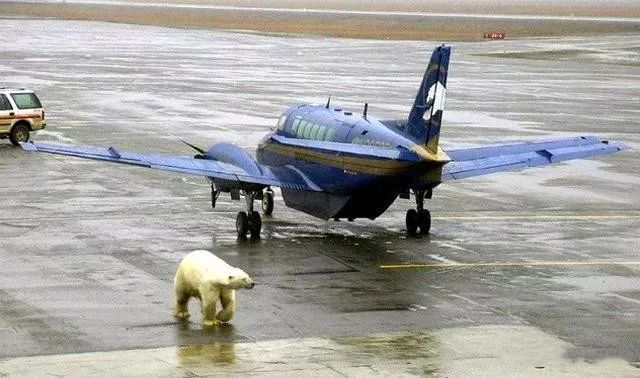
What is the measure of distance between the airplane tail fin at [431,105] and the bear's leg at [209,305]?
8.31 metres

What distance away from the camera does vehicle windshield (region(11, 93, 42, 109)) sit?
52.9 metres

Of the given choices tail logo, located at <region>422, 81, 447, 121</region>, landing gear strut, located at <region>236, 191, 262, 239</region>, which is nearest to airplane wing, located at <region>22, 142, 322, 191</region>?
landing gear strut, located at <region>236, 191, 262, 239</region>

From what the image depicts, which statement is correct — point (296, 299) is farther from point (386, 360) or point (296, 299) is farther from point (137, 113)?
point (137, 113)

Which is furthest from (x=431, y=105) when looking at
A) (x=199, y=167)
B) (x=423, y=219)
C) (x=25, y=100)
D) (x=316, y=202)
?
→ (x=25, y=100)

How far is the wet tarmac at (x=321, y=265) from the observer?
73.2ft

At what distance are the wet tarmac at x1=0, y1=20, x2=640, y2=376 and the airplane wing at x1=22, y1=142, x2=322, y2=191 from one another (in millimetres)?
1416

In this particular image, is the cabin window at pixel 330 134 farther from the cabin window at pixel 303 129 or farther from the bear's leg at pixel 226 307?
the bear's leg at pixel 226 307

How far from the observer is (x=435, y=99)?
103 ft

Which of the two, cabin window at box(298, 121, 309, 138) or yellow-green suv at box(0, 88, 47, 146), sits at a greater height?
cabin window at box(298, 121, 309, 138)

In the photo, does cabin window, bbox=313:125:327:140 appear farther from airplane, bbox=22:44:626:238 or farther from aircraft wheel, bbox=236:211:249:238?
aircraft wheel, bbox=236:211:249:238

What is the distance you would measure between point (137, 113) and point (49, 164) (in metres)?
17.9

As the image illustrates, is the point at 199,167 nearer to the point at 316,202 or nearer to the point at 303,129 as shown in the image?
the point at 316,202

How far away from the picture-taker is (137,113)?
210ft

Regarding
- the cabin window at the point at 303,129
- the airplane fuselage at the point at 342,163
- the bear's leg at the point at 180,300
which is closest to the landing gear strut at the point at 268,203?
the airplane fuselage at the point at 342,163
